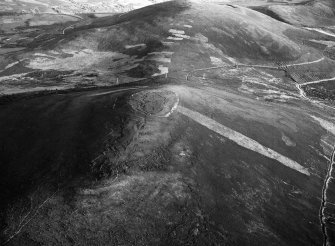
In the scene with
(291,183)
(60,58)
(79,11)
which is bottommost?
(79,11)

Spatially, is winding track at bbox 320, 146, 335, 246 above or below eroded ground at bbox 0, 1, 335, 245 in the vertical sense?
below

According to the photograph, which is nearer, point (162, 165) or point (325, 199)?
point (162, 165)

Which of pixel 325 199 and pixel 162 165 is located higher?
pixel 162 165

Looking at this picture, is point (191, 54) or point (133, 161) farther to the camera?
point (191, 54)

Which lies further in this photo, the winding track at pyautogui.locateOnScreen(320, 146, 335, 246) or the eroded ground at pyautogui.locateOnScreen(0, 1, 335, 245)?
the winding track at pyautogui.locateOnScreen(320, 146, 335, 246)

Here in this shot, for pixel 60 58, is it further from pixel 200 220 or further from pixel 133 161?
pixel 200 220

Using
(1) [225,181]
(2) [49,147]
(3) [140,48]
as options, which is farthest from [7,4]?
(1) [225,181]

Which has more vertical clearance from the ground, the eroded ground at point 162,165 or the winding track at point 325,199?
the eroded ground at point 162,165

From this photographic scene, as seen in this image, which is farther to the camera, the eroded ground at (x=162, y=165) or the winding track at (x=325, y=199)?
the winding track at (x=325, y=199)

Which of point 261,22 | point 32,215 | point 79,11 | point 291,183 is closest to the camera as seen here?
point 32,215

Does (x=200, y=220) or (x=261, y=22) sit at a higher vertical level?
(x=200, y=220)

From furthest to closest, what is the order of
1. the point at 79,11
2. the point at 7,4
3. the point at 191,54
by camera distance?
1. the point at 79,11
2. the point at 7,4
3. the point at 191,54
